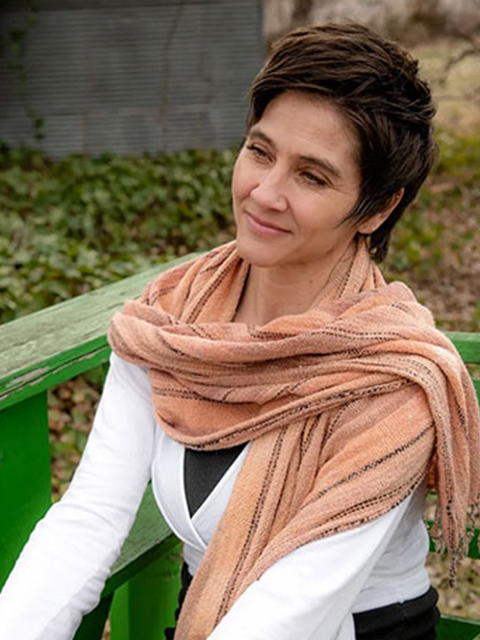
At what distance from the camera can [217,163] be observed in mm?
7613

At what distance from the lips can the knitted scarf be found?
0.13 metres

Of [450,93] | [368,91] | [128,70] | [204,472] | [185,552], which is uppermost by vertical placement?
[368,91]

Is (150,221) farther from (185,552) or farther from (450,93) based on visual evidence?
(450,93)

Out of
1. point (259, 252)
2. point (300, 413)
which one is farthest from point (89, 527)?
point (259, 252)

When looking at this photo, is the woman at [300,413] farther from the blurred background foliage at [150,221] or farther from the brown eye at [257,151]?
the blurred background foliage at [150,221]

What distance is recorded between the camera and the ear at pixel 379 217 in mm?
1692

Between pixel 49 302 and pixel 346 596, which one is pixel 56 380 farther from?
pixel 49 302

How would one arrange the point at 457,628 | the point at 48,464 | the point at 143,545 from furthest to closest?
the point at 457,628
the point at 143,545
the point at 48,464

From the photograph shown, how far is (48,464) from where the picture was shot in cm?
196

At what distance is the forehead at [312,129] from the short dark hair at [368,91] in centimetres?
1

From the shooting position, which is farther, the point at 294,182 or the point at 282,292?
the point at 282,292

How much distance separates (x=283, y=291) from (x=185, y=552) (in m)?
0.49

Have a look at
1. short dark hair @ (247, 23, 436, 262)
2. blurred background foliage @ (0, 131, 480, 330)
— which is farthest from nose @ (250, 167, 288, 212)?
blurred background foliage @ (0, 131, 480, 330)

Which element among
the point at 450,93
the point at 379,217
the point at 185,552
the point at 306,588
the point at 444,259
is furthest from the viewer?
the point at 450,93
